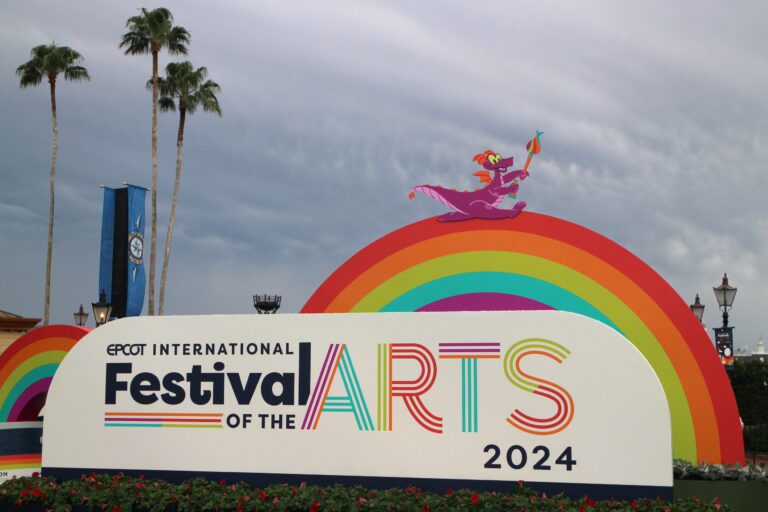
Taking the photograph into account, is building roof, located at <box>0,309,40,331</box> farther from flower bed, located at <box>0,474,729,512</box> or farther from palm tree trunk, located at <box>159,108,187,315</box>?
flower bed, located at <box>0,474,729,512</box>

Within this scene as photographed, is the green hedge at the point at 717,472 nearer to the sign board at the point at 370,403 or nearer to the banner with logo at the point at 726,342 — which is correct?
the sign board at the point at 370,403

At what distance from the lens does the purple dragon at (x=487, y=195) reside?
1173 cm

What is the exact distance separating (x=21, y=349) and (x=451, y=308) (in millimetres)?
8076

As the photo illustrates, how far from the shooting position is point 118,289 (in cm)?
2661

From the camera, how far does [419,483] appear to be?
8.66 metres

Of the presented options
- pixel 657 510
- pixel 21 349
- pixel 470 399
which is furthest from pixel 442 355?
pixel 21 349

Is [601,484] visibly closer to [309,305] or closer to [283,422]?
[283,422]

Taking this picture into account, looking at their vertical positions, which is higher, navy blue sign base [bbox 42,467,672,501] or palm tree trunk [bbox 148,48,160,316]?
palm tree trunk [bbox 148,48,160,316]

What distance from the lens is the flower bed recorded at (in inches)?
316

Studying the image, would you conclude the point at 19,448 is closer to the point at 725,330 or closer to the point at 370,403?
the point at 370,403

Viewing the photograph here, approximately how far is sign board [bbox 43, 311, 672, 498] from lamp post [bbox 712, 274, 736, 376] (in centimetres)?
1305

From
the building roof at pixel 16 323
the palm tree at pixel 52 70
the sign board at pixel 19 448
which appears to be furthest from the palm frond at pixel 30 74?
the sign board at pixel 19 448

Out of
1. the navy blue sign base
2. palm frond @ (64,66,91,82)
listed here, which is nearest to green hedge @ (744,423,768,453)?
the navy blue sign base

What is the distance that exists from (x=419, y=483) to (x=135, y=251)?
20.3 m
